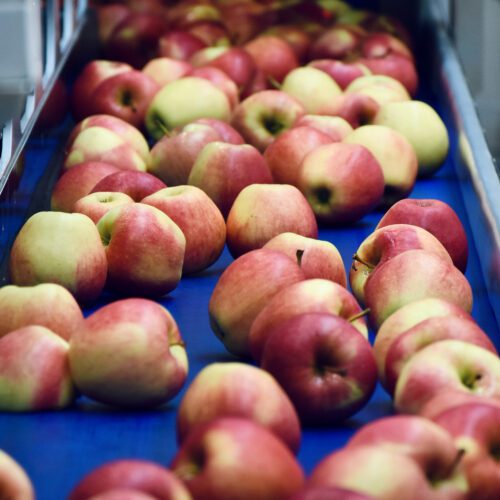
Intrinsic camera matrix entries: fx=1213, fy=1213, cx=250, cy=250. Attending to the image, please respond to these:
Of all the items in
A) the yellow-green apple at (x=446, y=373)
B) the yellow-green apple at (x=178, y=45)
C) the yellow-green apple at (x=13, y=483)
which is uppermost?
the yellow-green apple at (x=13, y=483)

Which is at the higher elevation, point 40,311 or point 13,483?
point 13,483

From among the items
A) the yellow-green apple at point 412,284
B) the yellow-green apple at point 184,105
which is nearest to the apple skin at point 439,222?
the yellow-green apple at point 412,284

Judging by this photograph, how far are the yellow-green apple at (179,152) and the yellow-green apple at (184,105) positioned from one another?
33cm

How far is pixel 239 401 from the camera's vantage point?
1361 millimetres

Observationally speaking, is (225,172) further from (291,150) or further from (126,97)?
(126,97)

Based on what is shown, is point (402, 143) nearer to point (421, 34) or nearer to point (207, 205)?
point (207, 205)

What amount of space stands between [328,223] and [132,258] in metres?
0.63

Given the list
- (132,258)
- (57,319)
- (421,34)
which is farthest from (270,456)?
(421,34)

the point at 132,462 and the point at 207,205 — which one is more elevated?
the point at 132,462

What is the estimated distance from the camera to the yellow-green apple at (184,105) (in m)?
3.04

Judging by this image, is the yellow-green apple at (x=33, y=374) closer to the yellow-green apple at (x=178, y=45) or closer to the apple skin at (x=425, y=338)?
the apple skin at (x=425, y=338)

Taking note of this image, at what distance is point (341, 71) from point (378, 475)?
250 centimetres

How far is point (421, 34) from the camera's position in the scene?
4.50m

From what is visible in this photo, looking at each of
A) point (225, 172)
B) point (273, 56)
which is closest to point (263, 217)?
point (225, 172)
